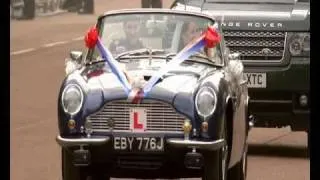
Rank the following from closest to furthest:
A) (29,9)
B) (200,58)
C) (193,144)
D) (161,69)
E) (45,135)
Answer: (193,144) → (161,69) → (200,58) → (45,135) → (29,9)

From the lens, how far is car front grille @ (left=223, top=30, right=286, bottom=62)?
41.7 ft

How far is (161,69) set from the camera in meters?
9.32

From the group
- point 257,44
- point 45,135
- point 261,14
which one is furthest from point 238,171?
point 45,135

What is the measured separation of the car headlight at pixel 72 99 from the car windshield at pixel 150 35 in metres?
0.87

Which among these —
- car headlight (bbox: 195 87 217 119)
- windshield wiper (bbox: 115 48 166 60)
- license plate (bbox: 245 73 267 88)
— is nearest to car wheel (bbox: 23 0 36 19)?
license plate (bbox: 245 73 267 88)

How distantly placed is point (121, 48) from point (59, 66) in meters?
13.7

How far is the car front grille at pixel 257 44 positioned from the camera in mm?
12711

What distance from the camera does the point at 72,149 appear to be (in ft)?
29.3

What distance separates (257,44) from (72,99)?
13.8 feet

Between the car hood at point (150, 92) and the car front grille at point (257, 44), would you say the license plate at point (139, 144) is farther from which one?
the car front grille at point (257, 44)

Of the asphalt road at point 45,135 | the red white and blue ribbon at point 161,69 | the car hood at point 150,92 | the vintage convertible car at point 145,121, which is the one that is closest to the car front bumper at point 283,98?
the asphalt road at point 45,135

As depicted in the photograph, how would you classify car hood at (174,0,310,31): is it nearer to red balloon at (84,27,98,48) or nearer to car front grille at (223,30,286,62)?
car front grille at (223,30,286,62)

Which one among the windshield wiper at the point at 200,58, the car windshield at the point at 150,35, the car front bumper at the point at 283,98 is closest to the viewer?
the windshield wiper at the point at 200,58

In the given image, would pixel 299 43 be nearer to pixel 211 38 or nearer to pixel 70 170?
pixel 211 38
